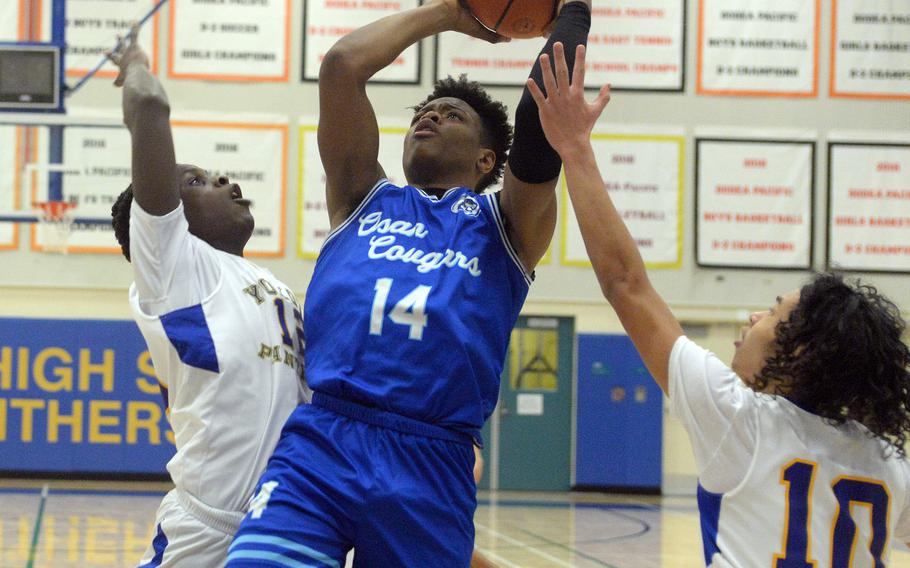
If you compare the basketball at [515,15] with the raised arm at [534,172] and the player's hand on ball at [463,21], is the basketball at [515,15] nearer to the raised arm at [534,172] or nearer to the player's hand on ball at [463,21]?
the player's hand on ball at [463,21]

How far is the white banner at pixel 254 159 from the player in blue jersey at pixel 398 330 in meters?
9.23

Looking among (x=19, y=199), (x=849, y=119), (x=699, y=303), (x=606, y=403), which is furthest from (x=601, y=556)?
(x=849, y=119)

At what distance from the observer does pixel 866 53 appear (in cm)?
1233

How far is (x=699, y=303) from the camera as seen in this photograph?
1215cm

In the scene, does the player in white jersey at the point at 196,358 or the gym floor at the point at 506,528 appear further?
the gym floor at the point at 506,528

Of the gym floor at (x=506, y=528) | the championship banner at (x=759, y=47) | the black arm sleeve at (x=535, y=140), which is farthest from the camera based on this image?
the championship banner at (x=759, y=47)

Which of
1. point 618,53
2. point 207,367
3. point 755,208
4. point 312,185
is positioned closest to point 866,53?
point 755,208

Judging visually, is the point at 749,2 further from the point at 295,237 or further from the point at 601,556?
the point at 601,556

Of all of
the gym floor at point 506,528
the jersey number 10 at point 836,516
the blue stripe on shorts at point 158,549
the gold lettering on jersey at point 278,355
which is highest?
the gold lettering on jersey at point 278,355

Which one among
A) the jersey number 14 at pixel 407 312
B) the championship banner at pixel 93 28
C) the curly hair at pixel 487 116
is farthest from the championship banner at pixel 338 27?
the jersey number 14 at pixel 407 312

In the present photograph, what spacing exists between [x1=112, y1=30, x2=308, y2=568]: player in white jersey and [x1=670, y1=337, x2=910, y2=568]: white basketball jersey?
1.10 m

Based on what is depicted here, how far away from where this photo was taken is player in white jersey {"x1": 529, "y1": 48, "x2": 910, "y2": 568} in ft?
6.82

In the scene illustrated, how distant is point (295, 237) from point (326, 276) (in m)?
9.53

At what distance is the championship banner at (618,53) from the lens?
12.1 meters
